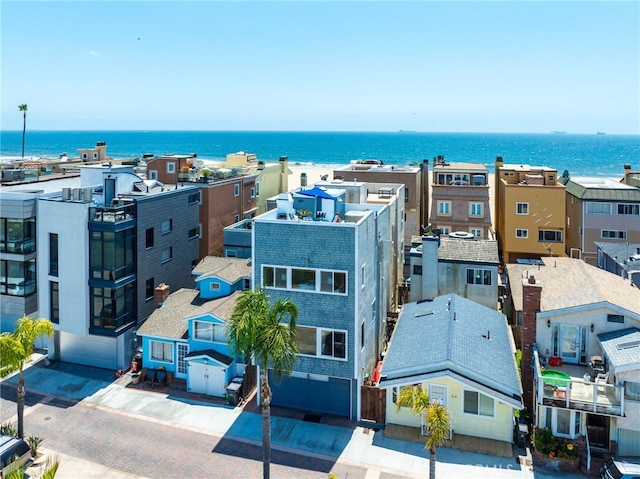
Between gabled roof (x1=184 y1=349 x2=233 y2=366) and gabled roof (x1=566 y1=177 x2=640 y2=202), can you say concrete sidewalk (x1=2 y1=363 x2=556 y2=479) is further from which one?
gabled roof (x1=566 y1=177 x2=640 y2=202)

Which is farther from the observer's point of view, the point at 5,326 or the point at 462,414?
the point at 5,326

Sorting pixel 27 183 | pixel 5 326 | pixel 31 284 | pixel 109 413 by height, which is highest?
pixel 27 183

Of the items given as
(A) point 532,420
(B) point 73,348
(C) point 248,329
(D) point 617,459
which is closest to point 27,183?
(B) point 73,348

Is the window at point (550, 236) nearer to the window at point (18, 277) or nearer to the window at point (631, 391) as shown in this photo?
the window at point (631, 391)

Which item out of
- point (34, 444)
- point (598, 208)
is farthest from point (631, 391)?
point (598, 208)

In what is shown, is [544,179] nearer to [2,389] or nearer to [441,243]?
[441,243]

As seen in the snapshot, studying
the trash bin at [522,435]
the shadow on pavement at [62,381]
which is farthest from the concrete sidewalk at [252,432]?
the trash bin at [522,435]

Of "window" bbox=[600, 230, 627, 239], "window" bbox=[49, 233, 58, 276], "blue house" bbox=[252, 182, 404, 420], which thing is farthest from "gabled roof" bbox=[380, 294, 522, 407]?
"window" bbox=[49, 233, 58, 276]
